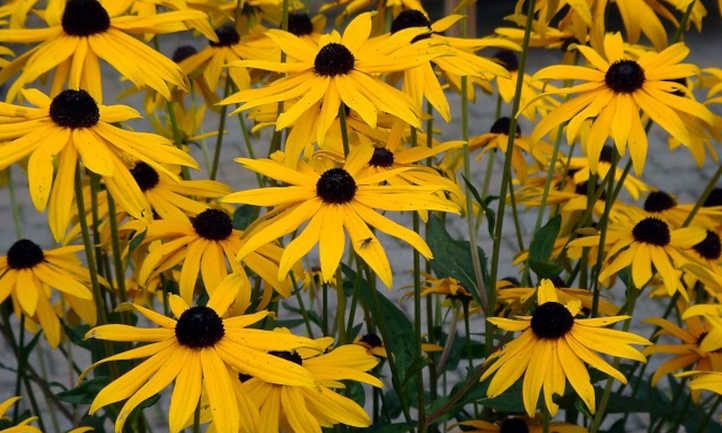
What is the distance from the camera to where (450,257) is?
3.68 ft

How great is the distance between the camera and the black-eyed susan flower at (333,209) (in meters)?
0.83

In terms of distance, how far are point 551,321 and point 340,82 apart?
28cm

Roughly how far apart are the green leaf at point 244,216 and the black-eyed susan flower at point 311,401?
31 centimetres

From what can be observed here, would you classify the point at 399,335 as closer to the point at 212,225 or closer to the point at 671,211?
the point at 212,225

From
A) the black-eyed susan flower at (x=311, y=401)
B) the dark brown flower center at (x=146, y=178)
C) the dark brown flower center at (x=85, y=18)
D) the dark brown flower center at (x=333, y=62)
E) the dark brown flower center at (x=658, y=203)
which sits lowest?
the black-eyed susan flower at (x=311, y=401)

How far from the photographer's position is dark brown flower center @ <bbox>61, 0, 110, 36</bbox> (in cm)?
103

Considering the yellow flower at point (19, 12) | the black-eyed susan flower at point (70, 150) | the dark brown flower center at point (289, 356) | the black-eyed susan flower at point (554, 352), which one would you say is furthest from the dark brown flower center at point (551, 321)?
the yellow flower at point (19, 12)

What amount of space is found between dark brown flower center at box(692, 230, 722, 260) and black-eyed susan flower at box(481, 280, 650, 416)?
39 centimetres

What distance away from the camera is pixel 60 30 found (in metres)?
1.06

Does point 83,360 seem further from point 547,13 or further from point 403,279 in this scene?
point 547,13

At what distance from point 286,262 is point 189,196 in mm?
472

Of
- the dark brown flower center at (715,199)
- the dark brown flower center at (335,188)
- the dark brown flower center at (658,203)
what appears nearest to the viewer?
the dark brown flower center at (335,188)

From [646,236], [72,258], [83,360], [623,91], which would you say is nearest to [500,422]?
[646,236]

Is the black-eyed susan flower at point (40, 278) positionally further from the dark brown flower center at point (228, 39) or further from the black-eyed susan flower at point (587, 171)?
the black-eyed susan flower at point (587, 171)
